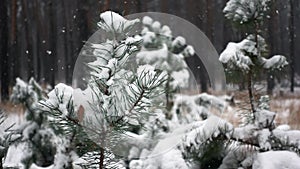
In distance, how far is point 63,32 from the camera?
245 inches

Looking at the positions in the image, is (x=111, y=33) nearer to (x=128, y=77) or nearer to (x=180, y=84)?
(x=128, y=77)

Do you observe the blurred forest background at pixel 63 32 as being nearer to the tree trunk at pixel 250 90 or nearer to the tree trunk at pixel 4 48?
the tree trunk at pixel 4 48

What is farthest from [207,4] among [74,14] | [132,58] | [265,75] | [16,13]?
[132,58]

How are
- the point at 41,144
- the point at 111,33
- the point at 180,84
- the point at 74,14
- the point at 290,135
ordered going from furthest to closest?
the point at 74,14, the point at 180,84, the point at 41,144, the point at 290,135, the point at 111,33

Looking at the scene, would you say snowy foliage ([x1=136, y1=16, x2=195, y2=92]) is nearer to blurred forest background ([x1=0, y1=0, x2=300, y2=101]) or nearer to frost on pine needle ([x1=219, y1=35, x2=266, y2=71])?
blurred forest background ([x1=0, y1=0, x2=300, y2=101])

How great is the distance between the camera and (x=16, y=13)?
24.6ft

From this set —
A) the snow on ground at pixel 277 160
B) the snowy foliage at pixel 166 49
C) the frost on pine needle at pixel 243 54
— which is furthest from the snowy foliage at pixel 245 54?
the snowy foliage at pixel 166 49

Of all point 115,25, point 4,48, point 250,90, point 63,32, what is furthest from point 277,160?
point 4,48

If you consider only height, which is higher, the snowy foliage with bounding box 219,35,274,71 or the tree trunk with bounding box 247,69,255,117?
the snowy foliage with bounding box 219,35,274,71

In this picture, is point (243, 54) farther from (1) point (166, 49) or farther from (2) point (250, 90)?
(1) point (166, 49)

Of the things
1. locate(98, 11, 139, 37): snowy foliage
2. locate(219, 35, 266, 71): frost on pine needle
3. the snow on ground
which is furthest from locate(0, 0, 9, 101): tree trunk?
locate(98, 11, 139, 37): snowy foliage

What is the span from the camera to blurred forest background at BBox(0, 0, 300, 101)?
15.9ft

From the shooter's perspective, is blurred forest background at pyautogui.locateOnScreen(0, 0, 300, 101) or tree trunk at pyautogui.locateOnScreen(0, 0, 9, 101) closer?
A: blurred forest background at pyautogui.locateOnScreen(0, 0, 300, 101)

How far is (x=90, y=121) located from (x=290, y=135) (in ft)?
2.67
